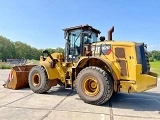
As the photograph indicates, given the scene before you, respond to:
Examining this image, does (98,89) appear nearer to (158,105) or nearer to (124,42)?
(124,42)

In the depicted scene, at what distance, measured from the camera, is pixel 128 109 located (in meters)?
5.70

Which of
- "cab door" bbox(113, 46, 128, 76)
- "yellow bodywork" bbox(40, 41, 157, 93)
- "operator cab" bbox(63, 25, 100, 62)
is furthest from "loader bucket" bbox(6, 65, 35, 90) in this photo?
"cab door" bbox(113, 46, 128, 76)

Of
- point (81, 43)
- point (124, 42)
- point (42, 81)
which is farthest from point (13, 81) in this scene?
point (124, 42)

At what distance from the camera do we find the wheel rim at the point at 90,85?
20.2 ft

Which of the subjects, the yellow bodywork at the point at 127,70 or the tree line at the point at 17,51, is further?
the tree line at the point at 17,51

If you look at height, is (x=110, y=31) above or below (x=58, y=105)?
above

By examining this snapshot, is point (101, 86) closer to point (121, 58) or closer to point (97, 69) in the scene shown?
point (97, 69)

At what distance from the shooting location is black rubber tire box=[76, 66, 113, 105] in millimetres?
5781

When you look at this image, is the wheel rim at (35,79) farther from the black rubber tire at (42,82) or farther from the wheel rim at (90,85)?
the wheel rim at (90,85)

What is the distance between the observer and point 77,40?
766 centimetres

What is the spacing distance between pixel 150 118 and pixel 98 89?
1700 mm

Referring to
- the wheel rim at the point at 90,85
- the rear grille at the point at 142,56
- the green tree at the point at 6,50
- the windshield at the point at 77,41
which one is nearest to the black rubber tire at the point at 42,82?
the windshield at the point at 77,41

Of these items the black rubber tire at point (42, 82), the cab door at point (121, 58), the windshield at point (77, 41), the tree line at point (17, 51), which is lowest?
the black rubber tire at point (42, 82)

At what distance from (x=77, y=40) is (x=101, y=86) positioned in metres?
2.50
